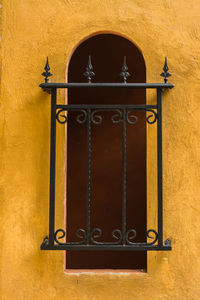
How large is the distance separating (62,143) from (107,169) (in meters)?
1.71

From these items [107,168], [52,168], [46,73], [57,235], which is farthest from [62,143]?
[107,168]

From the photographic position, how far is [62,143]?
267cm

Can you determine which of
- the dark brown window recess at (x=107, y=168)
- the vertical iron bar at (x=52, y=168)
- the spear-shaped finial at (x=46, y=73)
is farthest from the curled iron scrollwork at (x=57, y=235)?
the dark brown window recess at (x=107, y=168)

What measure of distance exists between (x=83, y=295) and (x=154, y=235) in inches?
29.6

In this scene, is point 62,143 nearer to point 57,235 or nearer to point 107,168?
point 57,235

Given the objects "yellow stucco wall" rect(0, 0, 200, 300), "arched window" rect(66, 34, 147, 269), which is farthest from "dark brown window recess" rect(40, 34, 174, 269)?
"yellow stucco wall" rect(0, 0, 200, 300)

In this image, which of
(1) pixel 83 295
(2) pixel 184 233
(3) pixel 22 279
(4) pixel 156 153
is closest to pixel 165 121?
(4) pixel 156 153

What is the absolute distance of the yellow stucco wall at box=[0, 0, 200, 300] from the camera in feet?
8.45

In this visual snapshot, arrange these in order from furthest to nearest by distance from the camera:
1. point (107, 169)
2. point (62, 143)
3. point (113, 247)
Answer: point (107, 169)
point (62, 143)
point (113, 247)

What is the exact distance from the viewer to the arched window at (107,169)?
425cm

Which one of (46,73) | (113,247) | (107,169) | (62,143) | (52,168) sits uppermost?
(46,73)

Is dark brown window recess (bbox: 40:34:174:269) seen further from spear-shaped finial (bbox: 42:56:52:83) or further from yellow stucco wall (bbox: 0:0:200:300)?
spear-shaped finial (bbox: 42:56:52:83)

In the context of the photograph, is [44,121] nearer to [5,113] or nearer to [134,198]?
[5,113]

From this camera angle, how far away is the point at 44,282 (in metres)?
2.58
